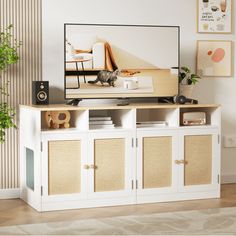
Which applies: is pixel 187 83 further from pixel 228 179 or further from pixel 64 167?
pixel 64 167

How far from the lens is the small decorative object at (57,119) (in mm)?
5086

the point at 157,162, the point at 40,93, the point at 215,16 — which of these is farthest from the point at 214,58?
the point at 40,93

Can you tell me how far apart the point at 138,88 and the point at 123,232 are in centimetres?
156

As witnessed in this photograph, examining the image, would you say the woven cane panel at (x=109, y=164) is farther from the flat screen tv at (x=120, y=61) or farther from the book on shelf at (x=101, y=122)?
the flat screen tv at (x=120, y=61)

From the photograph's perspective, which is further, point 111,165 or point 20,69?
point 20,69

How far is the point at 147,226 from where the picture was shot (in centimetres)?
449

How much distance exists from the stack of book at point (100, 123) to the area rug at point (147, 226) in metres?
0.82

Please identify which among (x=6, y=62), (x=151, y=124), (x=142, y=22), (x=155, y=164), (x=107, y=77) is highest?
(x=142, y=22)

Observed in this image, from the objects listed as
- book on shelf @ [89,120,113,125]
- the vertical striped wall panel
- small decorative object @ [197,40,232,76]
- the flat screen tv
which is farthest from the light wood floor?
small decorative object @ [197,40,232,76]

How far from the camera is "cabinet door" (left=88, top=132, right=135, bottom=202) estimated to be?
507 cm

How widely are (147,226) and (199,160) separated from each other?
3.63 feet

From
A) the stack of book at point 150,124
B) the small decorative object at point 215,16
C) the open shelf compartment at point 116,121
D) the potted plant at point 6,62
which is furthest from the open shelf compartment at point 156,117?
the potted plant at point 6,62

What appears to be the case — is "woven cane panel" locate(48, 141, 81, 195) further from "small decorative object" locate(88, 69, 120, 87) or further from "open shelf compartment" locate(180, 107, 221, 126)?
"open shelf compartment" locate(180, 107, 221, 126)

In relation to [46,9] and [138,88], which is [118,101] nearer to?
[138,88]
